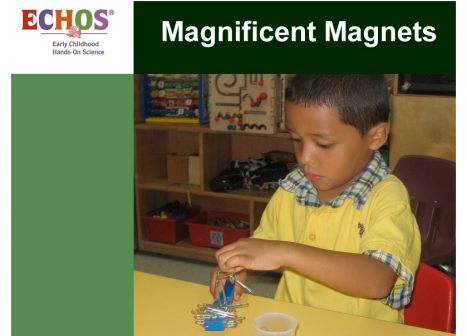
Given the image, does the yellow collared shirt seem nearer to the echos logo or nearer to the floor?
the echos logo

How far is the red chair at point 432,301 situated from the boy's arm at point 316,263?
0.36 ft

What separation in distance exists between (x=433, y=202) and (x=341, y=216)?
781mm

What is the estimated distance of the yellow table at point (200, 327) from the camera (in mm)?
745

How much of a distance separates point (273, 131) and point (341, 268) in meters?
1.54

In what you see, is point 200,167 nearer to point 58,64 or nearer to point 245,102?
point 245,102

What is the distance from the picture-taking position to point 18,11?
604mm

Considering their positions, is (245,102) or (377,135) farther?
(245,102)

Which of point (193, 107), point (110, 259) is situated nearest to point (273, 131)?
point (193, 107)

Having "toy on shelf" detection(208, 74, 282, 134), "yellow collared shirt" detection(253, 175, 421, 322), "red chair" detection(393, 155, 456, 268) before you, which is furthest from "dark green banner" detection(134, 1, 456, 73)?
"toy on shelf" detection(208, 74, 282, 134)

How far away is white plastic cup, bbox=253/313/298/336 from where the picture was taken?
2.31ft

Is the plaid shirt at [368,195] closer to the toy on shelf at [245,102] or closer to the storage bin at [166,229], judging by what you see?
the toy on shelf at [245,102]

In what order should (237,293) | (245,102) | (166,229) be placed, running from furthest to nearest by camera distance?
1. (166,229)
2. (245,102)
3. (237,293)

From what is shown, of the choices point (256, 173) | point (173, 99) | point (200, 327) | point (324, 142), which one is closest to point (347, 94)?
point (324, 142)

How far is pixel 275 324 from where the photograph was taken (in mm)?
739
